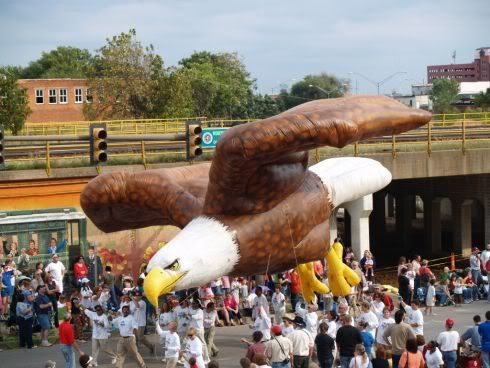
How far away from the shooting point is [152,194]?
11.9m

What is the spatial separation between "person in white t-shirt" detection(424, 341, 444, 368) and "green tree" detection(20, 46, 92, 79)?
8857cm

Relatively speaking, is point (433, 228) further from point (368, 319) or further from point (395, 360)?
point (395, 360)

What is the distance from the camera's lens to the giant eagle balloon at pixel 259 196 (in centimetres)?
1017

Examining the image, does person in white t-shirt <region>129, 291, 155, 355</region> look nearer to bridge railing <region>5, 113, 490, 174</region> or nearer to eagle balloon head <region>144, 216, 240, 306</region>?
bridge railing <region>5, 113, 490, 174</region>

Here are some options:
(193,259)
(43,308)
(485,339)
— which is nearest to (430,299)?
(485,339)

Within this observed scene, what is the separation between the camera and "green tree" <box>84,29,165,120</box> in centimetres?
4700

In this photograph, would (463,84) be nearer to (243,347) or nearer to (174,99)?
(174,99)

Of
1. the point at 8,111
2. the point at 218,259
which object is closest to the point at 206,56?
the point at 8,111

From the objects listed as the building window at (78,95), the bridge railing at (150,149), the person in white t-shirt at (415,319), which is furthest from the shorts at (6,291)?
the building window at (78,95)

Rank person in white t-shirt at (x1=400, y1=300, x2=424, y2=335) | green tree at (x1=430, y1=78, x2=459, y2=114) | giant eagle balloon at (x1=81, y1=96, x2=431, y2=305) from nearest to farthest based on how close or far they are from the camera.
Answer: giant eagle balloon at (x1=81, y1=96, x2=431, y2=305) < person in white t-shirt at (x1=400, y1=300, x2=424, y2=335) < green tree at (x1=430, y1=78, x2=459, y2=114)

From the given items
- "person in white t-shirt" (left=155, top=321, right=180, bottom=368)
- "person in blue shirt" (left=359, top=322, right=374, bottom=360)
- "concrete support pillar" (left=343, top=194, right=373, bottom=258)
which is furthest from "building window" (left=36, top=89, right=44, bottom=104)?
"person in blue shirt" (left=359, top=322, right=374, bottom=360)

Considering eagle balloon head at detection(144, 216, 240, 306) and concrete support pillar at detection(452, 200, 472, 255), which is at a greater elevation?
eagle balloon head at detection(144, 216, 240, 306)

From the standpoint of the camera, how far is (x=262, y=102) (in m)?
79.4

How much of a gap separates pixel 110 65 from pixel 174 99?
3685 millimetres
